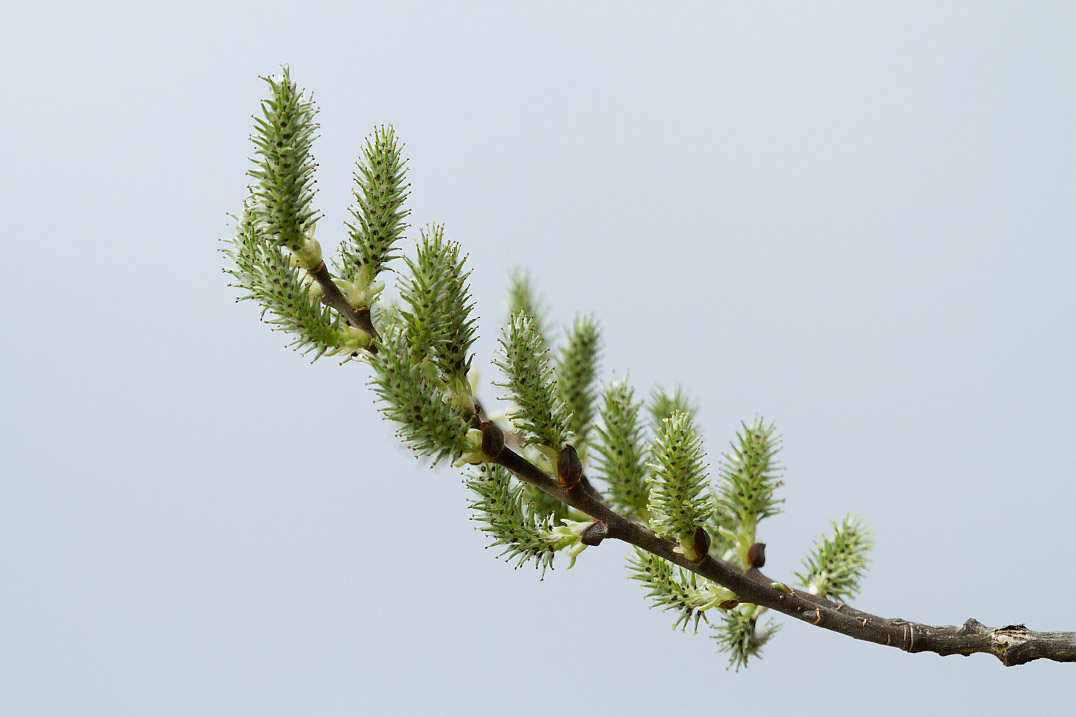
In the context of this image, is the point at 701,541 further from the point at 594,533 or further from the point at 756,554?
the point at 756,554

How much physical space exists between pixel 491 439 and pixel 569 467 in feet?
0.41

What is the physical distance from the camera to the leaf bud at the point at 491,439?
1269 mm

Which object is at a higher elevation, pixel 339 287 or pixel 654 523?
pixel 339 287

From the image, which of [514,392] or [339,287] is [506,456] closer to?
[514,392]

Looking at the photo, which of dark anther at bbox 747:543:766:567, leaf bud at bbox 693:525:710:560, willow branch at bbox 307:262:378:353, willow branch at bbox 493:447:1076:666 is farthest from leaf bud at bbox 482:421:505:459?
dark anther at bbox 747:543:766:567

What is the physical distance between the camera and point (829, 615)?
4.66ft

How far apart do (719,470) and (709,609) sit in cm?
25

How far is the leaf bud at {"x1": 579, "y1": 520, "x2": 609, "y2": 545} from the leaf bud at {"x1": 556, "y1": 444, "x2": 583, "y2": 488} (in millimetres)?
71

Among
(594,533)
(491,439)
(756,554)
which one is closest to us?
(491,439)

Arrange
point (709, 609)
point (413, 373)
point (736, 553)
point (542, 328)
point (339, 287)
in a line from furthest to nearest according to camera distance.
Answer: point (542, 328)
point (736, 553)
point (709, 609)
point (339, 287)
point (413, 373)

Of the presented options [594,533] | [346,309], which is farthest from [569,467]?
[346,309]

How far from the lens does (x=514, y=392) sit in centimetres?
133

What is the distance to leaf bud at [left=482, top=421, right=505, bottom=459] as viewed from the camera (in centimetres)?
127

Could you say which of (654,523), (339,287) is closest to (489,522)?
(654,523)
